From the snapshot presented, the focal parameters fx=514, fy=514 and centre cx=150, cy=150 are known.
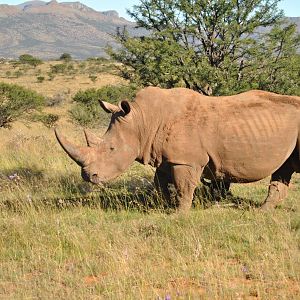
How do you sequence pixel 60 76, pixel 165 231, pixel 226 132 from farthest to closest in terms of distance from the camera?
1. pixel 60 76
2. pixel 226 132
3. pixel 165 231

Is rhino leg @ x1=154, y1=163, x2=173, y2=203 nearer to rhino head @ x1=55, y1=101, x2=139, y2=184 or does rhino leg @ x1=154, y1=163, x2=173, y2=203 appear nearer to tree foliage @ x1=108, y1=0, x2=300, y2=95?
rhino head @ x1=55, y1=101, x2=139, y2=184

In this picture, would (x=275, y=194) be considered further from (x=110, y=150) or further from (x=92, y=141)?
(x=92, y=141)

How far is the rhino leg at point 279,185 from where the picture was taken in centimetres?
723

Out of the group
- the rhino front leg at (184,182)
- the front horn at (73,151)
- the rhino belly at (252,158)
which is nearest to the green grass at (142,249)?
the rhino front leg at (184,182)

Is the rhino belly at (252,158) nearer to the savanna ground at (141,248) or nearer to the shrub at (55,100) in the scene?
the savanna ground at (141,248)

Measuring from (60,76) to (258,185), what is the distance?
162ft

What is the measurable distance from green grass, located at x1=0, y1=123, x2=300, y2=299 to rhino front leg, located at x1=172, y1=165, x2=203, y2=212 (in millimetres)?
250

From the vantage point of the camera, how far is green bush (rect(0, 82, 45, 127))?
2094 centimetres

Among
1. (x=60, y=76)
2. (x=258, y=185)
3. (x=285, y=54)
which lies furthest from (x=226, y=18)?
(x=60, y=76)

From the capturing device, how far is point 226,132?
6.82 metres

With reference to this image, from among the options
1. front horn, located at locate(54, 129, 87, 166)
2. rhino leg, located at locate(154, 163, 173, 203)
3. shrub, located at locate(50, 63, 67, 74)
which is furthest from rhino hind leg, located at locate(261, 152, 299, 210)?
shrub, located at locate(50, 63, 67, 74)

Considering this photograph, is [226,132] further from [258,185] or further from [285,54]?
[285,54]

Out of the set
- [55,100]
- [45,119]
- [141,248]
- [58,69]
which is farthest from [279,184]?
[58,69]

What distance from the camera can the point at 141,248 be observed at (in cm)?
523
